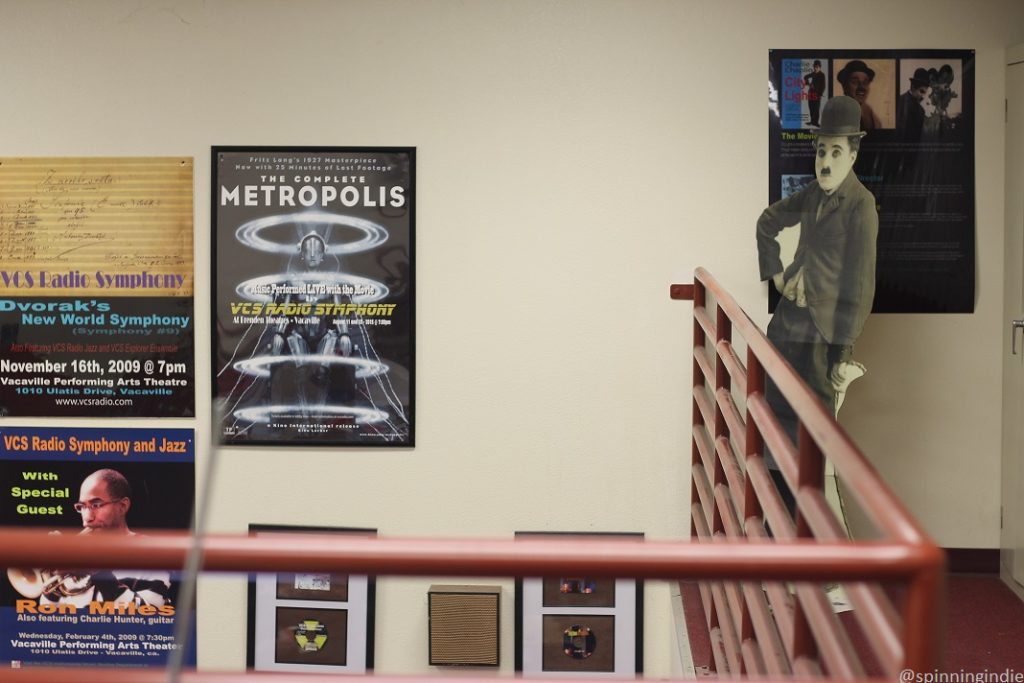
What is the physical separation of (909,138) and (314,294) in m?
2.45

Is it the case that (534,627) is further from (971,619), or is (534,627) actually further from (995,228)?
(995,228)

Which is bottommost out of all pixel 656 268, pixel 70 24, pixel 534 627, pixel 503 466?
pixel 534 627

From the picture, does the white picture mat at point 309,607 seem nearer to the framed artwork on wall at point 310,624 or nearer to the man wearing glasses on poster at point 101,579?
the framed artwork on wall at point 310,624

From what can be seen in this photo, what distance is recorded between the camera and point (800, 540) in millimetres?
1790

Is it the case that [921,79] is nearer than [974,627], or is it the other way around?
[974,627]

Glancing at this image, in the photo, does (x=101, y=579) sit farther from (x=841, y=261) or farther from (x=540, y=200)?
(x=841, y=261)

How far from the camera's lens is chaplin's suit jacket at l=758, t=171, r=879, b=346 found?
3.66 m

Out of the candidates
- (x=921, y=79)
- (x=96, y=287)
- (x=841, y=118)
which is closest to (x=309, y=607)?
(x=96, y=287)

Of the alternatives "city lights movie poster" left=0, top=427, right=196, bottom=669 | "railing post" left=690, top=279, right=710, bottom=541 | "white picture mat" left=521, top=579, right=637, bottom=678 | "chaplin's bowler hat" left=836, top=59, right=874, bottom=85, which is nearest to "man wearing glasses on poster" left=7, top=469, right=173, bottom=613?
"city lights movie poster" left=0, top=427, right=196, bottom=669

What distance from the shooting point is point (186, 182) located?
4.27 m

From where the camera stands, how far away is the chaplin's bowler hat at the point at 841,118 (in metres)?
3.76

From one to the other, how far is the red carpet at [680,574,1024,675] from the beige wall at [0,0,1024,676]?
28 cm

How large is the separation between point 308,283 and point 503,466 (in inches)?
43.5

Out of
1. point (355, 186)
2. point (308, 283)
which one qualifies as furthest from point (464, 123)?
point (308, 283)
